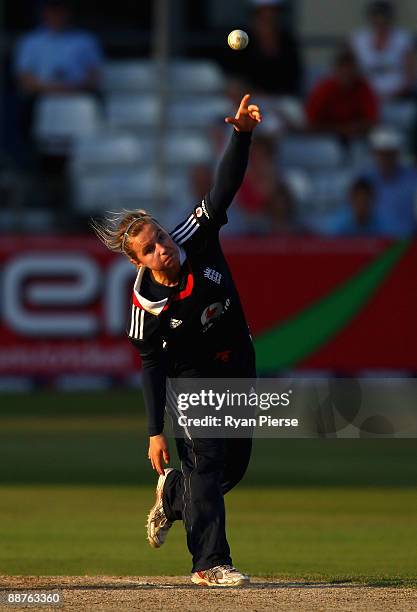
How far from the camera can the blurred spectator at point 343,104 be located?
18.1 meters

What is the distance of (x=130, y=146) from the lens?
1844cm

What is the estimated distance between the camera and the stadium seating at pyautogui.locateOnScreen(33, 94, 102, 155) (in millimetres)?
17781

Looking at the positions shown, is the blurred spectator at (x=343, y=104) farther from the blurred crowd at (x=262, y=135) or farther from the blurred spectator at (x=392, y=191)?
the blurred spectator at (x=392, y=191)

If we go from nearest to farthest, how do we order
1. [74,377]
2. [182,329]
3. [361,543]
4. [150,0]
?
[182,329]
[361,543]
[74,377]
[150,0]

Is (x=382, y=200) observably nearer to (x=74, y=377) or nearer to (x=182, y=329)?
(x=74, y=377)

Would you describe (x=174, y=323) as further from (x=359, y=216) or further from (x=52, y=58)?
(x=52, y=58)

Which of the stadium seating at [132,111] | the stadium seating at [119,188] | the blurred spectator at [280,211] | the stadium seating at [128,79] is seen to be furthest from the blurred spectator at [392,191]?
the stadium seating at [128,79]

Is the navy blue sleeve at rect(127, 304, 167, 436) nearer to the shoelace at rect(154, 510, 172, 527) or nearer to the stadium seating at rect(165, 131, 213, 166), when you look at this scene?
the shoelace at rect(154, 510, 172, 527)

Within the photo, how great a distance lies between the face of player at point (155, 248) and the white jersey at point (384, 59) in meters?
12.0

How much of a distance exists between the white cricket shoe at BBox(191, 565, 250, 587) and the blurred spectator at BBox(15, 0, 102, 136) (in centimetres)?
1106

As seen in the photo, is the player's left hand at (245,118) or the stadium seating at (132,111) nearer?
the player's left hand at (245,118)

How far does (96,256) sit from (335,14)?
592 centimetres

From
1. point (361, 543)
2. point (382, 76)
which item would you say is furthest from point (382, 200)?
point (361, 543)

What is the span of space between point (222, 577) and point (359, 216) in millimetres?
10127
